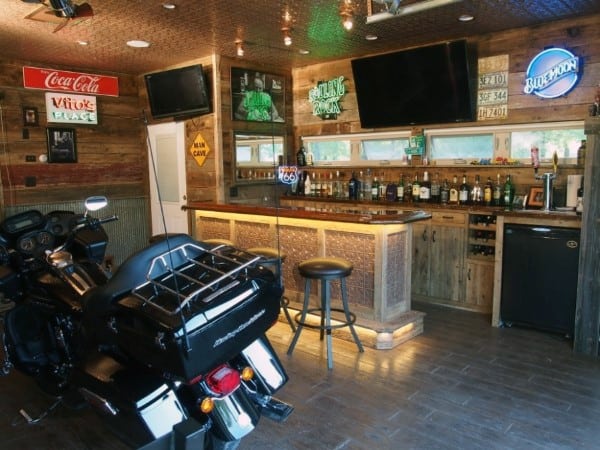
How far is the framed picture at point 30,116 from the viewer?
5.49 metres

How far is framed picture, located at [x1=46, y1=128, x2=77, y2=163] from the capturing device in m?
5.69

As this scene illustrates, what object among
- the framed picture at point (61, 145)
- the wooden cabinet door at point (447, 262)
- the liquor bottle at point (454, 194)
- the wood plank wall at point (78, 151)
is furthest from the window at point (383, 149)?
the framed picture at point (61, 145)

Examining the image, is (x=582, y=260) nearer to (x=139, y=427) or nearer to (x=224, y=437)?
(x=224, y=437)

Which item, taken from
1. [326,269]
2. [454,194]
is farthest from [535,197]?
[326,269]

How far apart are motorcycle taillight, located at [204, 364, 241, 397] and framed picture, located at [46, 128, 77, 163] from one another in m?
4.83

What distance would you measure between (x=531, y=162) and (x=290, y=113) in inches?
118

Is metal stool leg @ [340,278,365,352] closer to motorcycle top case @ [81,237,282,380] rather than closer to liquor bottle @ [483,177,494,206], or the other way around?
motorcycle top case @ [81,237,282,380]

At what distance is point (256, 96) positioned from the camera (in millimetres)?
5855

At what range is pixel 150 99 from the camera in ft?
19.7

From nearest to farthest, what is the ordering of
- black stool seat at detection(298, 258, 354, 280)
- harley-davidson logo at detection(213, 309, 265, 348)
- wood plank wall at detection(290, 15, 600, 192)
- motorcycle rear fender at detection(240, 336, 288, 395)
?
harley-davidson logo at detection(213, 309, 265, 348) < motorcycle rear fender at detection(240, 336, 288, 395) < black stool seat at detection(298, 258, 354, 280) < wood plank wall at detection(290, 15, 600, 192)

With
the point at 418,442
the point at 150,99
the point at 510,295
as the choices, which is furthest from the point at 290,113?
the point at 418,442

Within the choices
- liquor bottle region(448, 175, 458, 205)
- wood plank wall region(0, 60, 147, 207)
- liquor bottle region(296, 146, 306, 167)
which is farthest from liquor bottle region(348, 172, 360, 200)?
wood plank wall region(0, 60, 147, 207)

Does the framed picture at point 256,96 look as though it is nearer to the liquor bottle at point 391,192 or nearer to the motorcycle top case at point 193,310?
the liquor bottle at point 391,192

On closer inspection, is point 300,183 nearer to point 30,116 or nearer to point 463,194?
point 463,194
